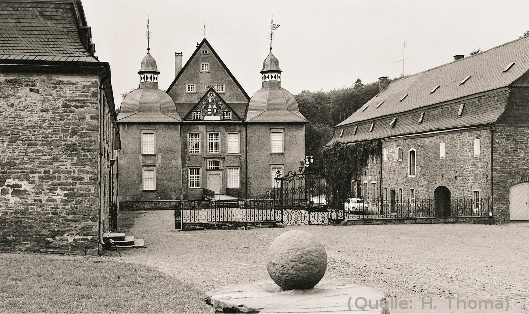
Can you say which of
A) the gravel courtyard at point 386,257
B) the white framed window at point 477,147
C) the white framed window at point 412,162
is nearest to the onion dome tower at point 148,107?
the white framed window at point 412,162

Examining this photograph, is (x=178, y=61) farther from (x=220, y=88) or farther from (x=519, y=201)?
(x=519, y=201)

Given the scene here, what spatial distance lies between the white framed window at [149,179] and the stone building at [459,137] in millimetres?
13545

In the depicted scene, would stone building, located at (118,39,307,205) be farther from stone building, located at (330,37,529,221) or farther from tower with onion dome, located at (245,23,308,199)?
stone building, located at (330,37,529,221)

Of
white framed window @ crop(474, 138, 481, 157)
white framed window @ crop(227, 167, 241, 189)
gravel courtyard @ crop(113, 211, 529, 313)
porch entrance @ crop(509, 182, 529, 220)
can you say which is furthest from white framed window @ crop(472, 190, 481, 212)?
white framed window @ crop(227, 167, 241, 189)

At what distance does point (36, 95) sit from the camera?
54.0ft

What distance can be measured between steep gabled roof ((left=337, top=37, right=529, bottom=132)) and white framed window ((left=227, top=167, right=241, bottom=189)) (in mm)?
9479

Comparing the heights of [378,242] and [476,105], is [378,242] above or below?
below

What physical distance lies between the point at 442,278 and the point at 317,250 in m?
5.49

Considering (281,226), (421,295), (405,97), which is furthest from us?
(405,97)

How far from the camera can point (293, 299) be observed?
8.45 meters

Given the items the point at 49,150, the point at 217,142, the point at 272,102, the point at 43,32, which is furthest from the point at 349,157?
the point at 49,150

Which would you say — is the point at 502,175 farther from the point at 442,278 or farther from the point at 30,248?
the point at 30,248

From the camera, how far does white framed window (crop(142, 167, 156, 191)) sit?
44219 mm

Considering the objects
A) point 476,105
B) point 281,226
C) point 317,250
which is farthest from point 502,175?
point 317,250
